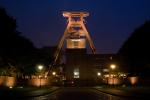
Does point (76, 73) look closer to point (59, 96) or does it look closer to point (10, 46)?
point (10, 46)

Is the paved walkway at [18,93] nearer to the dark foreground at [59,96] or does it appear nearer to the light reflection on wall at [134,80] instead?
the dark foreground at [59,96]

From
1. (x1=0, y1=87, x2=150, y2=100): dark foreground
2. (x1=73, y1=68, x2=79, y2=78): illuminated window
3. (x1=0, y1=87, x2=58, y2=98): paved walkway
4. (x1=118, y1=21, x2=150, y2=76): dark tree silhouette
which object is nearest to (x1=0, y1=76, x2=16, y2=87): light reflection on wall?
(x1=0, y1=87, x2=58, y2=98): paved walkway

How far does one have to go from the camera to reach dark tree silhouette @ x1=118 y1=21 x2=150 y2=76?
241 ft

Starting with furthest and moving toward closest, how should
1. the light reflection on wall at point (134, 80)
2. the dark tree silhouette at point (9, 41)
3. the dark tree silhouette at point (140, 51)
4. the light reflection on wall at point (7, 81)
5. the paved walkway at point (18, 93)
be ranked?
the light reflection on wall at point (134, 80), the dark tree silhouette at point (140, 51), the dark tree silhouette at point (9, 41), the light reflection on wall at point (7, 81), the paved walkway at point (18, 93)

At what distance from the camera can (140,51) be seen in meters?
75.1

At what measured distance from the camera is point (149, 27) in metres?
79.8

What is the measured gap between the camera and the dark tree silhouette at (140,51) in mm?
73312

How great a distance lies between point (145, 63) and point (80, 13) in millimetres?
71812

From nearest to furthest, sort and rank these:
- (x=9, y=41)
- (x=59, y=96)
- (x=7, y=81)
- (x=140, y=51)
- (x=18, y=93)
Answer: (x=59, y=96)
(x=18, y=93)
(x=7, y=81)
(x=9, y=41)
(x=140, y=51)

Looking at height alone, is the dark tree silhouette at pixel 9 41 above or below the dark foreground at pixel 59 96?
above

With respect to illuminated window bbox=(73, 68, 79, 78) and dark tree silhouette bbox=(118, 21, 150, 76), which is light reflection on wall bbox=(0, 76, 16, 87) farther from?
illuminated window bbox=(73, 68, 79, 78)

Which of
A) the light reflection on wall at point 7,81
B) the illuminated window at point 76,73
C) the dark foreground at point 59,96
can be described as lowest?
the dark foreground at point 59,96

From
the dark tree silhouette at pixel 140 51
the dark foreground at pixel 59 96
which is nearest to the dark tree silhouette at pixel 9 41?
the dark foreground at pixel 59 96

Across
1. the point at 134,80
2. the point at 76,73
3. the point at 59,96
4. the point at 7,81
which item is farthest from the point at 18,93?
the point at 76,73
